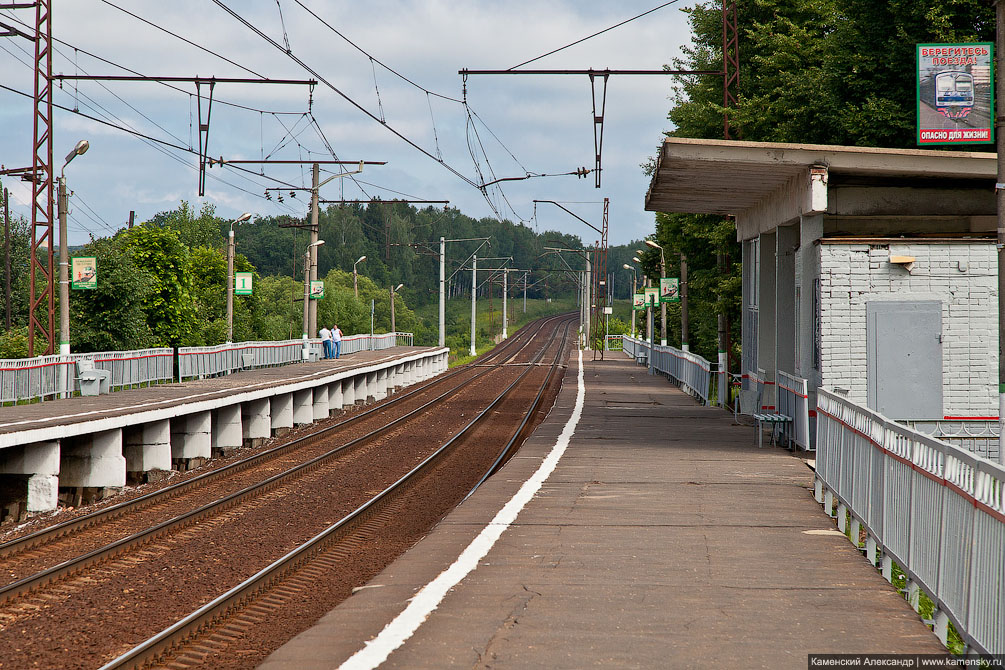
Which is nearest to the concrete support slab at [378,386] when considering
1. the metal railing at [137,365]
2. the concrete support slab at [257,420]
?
the metal railing at [137,365]

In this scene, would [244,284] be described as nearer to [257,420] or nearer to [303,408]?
[303,408]

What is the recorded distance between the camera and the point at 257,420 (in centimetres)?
2602

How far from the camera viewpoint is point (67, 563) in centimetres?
1109

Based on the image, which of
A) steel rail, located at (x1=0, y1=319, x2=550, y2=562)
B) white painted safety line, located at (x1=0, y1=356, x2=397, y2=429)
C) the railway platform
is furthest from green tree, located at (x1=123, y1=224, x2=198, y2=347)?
steel rail, located at (x1=0, y1=319, x2=550, y2=562)

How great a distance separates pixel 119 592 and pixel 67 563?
4.00 ft

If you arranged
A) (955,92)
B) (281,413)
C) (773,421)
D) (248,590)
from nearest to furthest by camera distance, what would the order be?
(248,590) → (955,92) → (773,421) → (281,413)

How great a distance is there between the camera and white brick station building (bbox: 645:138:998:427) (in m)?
15.3

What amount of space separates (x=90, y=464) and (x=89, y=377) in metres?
8.41

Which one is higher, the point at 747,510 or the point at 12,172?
the point at 12,172

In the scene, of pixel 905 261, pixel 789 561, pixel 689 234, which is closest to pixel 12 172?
pixel 689 234

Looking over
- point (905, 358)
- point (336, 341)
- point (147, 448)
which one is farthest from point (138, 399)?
point (336, 341)

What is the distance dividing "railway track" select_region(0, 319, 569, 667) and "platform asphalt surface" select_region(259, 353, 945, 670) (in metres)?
1.58

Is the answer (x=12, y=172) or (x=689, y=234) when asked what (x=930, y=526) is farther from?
(x=689, y=234)

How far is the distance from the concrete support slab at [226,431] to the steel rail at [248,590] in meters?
7.36
